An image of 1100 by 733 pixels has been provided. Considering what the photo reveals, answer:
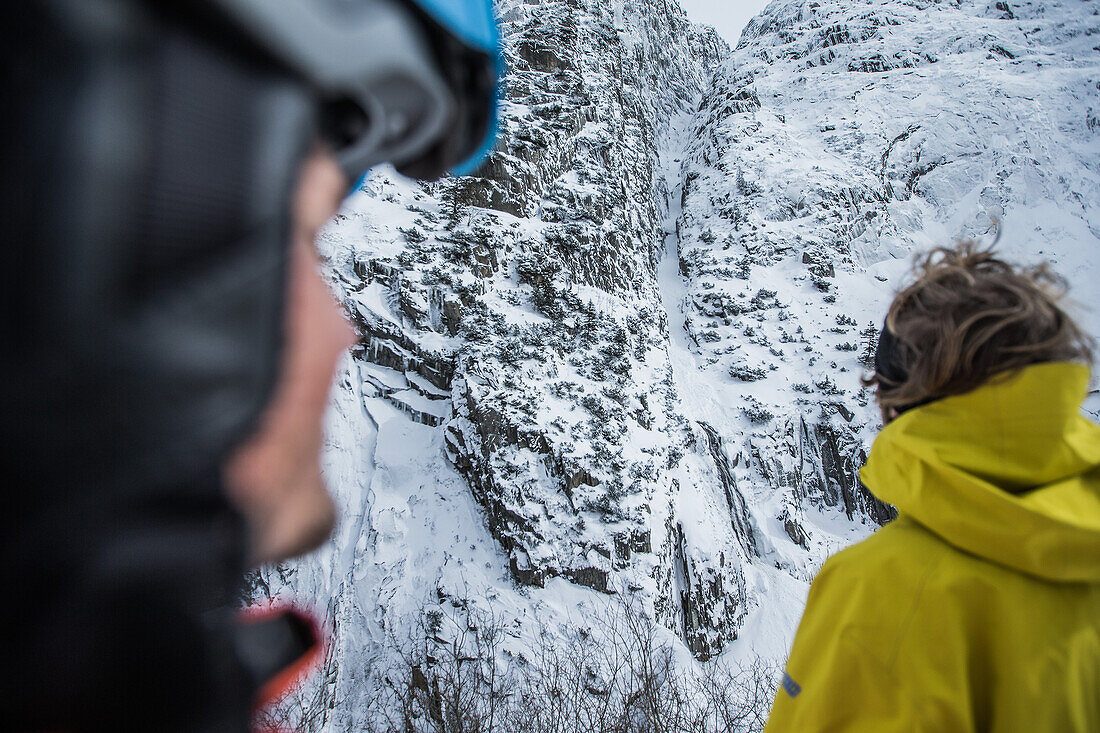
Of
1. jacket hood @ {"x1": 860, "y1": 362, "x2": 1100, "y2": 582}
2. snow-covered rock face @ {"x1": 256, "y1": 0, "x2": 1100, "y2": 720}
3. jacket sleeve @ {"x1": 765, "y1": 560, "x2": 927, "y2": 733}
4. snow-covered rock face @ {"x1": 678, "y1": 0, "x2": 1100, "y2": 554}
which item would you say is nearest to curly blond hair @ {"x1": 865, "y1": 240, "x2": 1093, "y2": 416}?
jacket hood @ {"x1": 860, "y1": 362, "x2": 1100, "y2": 582}

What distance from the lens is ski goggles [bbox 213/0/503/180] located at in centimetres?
46

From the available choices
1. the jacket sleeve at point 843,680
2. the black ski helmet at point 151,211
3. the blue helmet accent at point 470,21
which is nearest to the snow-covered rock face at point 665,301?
the blue helmet accent at point 470,21

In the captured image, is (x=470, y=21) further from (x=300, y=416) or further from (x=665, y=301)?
(x=665, y=301)

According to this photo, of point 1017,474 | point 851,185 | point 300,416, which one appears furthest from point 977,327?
point 851,185

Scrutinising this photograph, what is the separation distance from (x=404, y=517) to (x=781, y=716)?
1196 cm

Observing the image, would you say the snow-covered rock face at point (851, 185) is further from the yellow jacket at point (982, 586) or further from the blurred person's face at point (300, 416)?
the blurred person's face at point (300, 416)

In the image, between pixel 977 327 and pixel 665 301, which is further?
pixel 665 301

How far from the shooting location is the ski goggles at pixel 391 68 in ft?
1.53

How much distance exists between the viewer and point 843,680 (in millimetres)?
945

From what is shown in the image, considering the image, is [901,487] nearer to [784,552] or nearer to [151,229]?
[151,229]

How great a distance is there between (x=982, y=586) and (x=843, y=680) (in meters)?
0.32

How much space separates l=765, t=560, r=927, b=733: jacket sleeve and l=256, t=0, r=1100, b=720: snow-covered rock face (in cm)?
381

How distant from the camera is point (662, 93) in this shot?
34500 mm

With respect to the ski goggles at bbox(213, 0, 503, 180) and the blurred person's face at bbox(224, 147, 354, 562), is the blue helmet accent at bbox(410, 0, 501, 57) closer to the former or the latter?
the ski goggles at bbox(213, 0, 503, 180)
